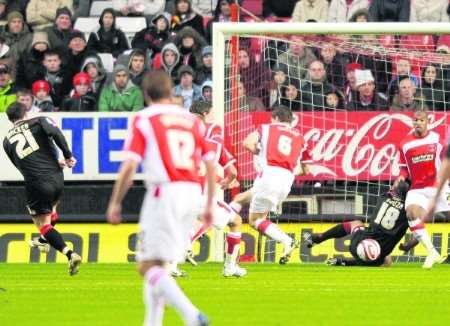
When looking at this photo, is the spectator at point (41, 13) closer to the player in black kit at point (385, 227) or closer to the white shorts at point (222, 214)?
the player in black kit at point (385, 227)

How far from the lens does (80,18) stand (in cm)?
2394

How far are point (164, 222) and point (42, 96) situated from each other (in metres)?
12.8

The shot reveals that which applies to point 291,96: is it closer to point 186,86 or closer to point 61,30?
point 186,86

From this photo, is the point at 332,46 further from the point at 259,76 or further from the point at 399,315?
the point at 399,315

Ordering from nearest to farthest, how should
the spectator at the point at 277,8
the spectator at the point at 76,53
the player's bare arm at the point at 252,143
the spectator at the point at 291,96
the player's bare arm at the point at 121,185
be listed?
the player's bare arm at the point at 121,185 → the player's bare arm at the point at 252,143 → the spectator at the point at 291,96 → the spectator at the point at 76,53 → the spectator at the point at 277,8

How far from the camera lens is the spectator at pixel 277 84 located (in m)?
20.2

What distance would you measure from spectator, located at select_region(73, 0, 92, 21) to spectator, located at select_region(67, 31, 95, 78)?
4.96ft

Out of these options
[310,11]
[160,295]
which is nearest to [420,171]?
[310,11]

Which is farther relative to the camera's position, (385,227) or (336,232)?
(336,232)

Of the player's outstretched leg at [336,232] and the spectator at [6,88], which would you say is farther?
the spectator at [6,88]

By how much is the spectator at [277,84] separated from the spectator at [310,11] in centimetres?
266

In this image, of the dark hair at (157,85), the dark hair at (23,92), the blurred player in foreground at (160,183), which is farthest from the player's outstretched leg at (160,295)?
the dark hair at (23,92)

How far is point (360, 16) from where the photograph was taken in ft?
72.2

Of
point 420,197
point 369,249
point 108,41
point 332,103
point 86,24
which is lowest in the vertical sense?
point 369,249
